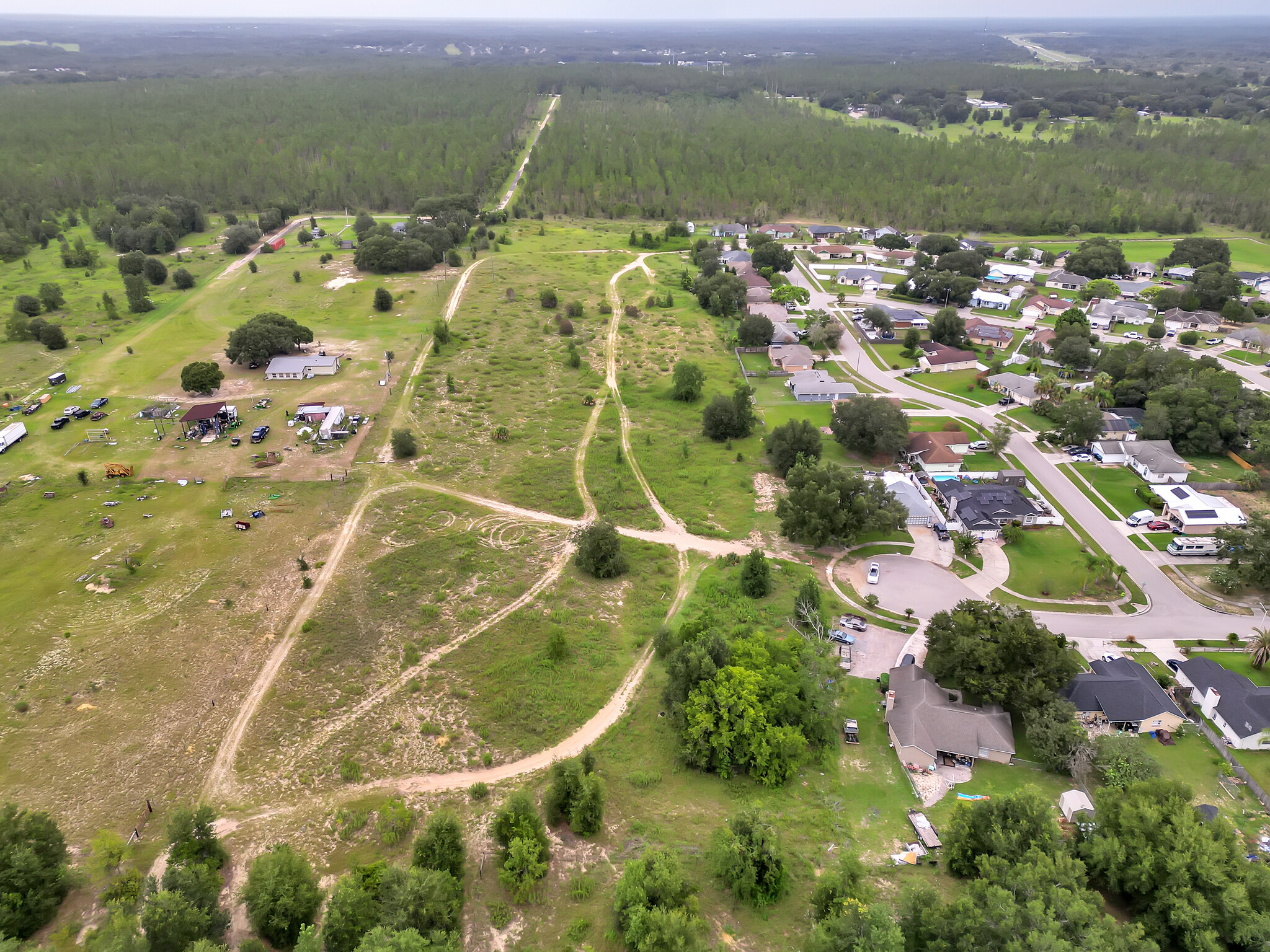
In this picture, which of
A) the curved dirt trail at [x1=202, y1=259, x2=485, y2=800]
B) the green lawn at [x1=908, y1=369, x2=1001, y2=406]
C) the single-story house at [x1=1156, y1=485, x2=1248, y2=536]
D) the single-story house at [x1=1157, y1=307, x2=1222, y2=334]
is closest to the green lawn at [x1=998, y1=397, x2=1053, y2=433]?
the green lawn at [x1=908, y1=369, x2=1001, y2=406]

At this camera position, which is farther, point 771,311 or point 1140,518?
point 771,311

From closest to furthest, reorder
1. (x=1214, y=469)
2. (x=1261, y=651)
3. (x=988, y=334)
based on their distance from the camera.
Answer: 1. (x=1261, y=651)
2. (x=1214, y=469)
3. (x=988, y=334)

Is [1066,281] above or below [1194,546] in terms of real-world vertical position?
above

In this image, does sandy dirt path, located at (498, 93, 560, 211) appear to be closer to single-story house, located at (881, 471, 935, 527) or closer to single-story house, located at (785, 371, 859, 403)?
Answer: single-story house, located at (785, 371, 859, 403)

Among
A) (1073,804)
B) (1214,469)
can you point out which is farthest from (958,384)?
(1073,804)

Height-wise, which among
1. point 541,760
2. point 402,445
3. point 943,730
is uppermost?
point 402,445

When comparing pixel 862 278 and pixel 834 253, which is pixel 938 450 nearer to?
pixel 862 278

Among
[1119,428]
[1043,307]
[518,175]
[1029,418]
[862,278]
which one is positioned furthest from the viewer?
[518,175]

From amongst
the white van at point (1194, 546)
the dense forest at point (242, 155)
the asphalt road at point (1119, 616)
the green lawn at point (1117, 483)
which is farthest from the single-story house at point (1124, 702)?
the dense forest at point (242, 155)
